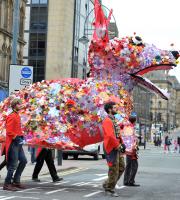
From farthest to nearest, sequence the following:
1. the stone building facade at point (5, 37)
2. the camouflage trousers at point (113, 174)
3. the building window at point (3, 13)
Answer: the building window at point (3, 13) < the stone building facade at point (5, 37) < the camouflage trousers at point (113, 174)

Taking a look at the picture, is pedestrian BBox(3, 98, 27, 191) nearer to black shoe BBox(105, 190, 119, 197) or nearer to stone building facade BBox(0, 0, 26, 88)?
black shoe BBox(105, 190, 119, 197)

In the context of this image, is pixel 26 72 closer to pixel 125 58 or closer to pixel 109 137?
pixel 125 58

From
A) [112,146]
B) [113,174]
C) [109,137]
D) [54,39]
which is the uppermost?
[54,39]

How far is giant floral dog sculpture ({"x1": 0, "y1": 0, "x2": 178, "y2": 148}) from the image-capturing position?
1094 cm

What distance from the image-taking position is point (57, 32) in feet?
199

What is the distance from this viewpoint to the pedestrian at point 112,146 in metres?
10.1

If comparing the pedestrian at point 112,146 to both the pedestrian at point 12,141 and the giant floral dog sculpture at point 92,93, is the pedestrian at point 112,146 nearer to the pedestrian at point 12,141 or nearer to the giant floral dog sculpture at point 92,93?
the giant floral dog sculpture at point 92,93

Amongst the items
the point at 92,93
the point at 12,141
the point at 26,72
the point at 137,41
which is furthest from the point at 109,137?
the point at 26,72

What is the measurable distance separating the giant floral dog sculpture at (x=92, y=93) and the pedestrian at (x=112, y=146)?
477 mm

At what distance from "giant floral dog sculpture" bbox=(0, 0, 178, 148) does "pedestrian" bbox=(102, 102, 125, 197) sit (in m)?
0.48

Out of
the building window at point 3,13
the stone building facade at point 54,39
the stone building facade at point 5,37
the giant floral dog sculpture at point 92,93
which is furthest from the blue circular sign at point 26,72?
the stone building facade at point 54,39

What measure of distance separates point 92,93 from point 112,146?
1.44m

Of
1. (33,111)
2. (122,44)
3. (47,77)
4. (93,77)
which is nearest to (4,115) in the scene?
(33,111)

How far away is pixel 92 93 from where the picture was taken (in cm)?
1113
